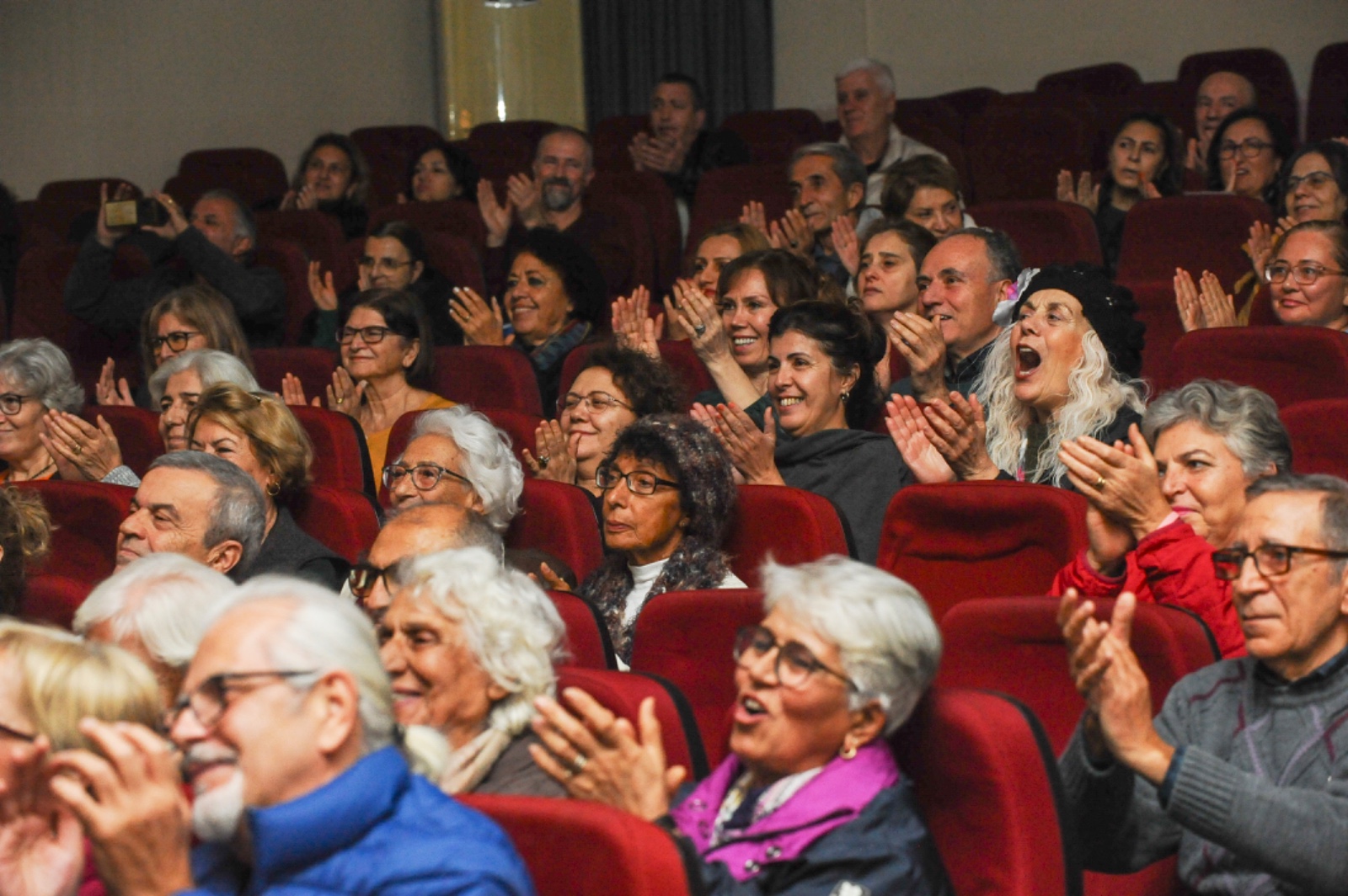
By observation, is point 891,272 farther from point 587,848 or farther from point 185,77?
point 185,77

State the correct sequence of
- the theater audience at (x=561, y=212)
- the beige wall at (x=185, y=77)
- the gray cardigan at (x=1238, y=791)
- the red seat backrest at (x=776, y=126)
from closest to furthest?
1. the gray cardigan at (x=1238, y=791)
2. the theater audience at (x=561, y=212)
3. the red seat backrest at (x=776, y=126)
4. the beige wall at (x=185, y=77)

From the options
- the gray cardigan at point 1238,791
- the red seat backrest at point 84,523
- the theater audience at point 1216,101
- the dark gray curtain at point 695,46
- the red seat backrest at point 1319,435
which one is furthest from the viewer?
the dark gray curtain at point 695,46

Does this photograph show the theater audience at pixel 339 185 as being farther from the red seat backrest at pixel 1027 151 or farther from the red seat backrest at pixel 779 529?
the red seat backrest at pixel 779 529

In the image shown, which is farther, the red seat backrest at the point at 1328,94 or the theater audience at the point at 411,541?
the red seat backrest at the point at 1328,94

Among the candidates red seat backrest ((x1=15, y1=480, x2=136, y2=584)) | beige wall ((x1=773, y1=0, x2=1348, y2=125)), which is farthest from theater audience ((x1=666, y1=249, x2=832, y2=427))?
beige wall ((x1=773, y1=0, x2=1348, y2=125))

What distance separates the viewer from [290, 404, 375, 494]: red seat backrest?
3605 millimetres

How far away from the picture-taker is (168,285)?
16.2 ft

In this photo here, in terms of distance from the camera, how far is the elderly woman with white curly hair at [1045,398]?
2967 mm

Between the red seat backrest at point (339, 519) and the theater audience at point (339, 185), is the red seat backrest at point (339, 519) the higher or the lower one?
the lower one

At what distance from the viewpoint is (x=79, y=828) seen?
64.8 inches

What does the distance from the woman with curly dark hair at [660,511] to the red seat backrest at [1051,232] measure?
214 centimetres

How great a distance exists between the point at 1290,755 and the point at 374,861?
944 millimetres

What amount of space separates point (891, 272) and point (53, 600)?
2045 millimetres

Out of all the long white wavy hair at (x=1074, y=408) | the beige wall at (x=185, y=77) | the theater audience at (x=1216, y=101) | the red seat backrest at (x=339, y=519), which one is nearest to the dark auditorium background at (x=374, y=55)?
the beige wall at (x=185, y=77)
